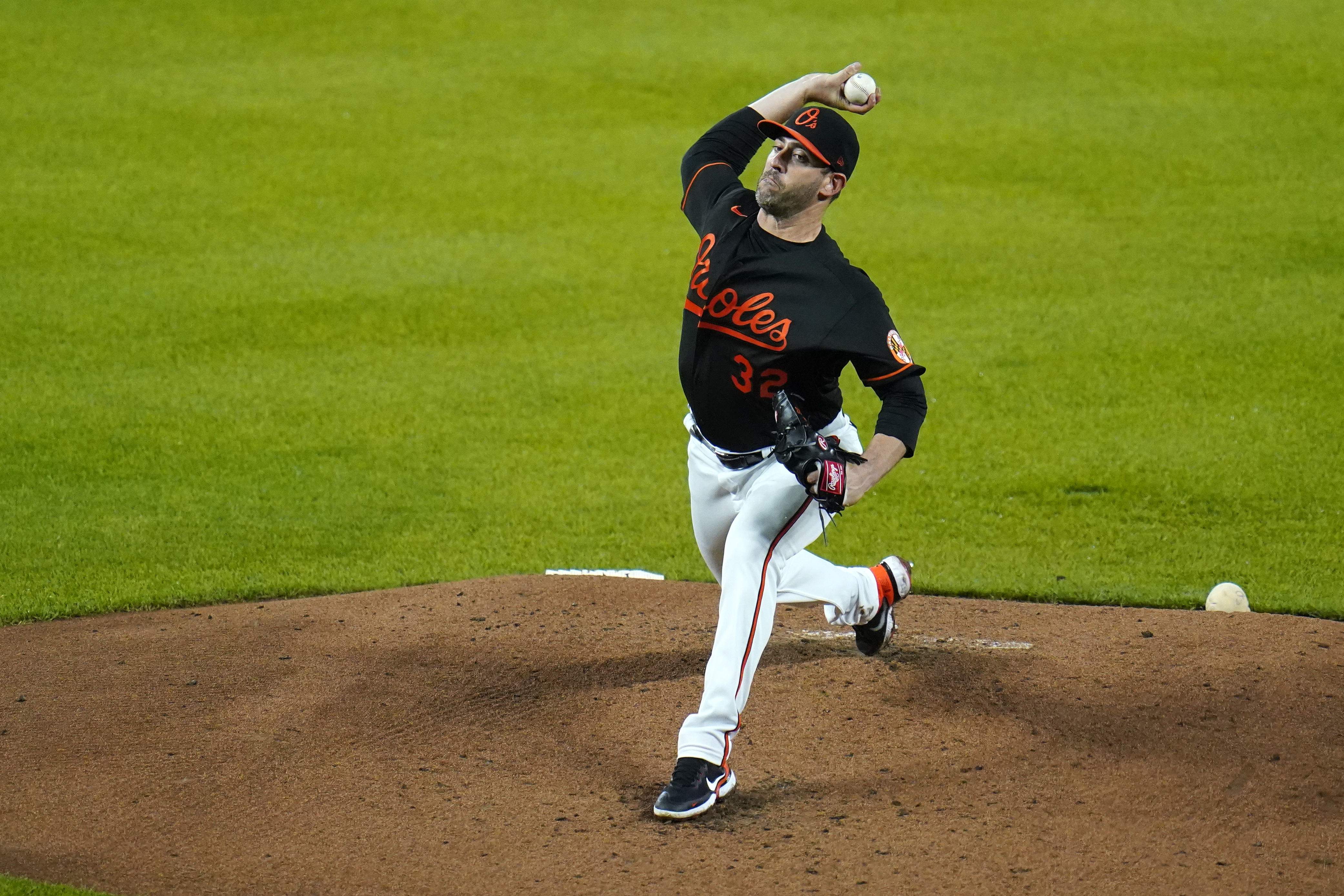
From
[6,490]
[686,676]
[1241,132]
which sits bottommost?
[6,490]

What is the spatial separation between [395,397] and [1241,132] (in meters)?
9.39

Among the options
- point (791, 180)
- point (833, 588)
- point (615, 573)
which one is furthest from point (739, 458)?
point (615, 573)

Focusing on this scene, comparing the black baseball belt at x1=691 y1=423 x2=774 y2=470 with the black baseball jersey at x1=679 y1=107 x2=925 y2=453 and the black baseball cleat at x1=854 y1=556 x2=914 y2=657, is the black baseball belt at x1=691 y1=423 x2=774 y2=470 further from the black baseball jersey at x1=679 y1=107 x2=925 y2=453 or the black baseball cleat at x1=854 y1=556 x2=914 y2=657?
the black baseball cleat at x1=854 y1=556 x2=914 y2=657

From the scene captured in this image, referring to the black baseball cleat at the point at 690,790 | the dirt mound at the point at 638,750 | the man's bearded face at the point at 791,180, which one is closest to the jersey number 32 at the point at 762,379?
the man's bearded face at the point at 791,180

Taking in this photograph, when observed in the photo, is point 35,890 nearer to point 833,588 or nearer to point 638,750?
point 638,750

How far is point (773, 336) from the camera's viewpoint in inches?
170

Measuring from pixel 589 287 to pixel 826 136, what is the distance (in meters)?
6.48

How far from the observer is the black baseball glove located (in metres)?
4.05

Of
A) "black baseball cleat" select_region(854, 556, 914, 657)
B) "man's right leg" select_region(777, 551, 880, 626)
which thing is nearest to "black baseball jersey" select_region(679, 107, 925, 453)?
"man's right leg" select_region(777, 551, 880, 626)

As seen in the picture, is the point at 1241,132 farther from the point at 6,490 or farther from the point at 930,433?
the point at 6,490

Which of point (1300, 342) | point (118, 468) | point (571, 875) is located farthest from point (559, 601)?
point (1300, 342)

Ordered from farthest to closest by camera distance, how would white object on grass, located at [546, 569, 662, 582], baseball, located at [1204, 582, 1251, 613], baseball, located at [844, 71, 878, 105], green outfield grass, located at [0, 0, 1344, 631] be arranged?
green outfield grass, located at [0, 0, 1344, 631] → white object on grass, located at [546, 569, 662, 582] → baseball, located at [1204, 582, 1251, 613] → baseball, located at [844, 71, 878, 105]

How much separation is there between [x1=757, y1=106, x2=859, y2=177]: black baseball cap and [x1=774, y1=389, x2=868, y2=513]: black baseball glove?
77 cm

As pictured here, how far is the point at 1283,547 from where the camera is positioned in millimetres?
6941
